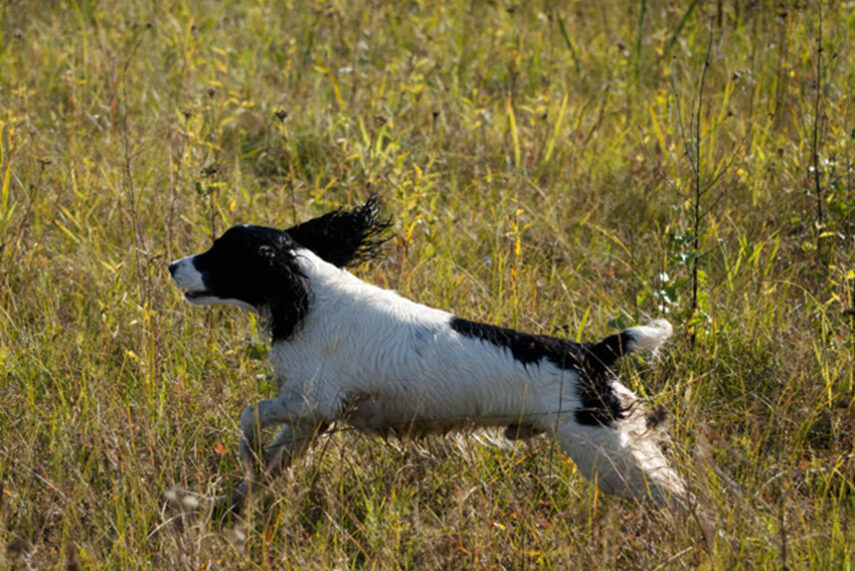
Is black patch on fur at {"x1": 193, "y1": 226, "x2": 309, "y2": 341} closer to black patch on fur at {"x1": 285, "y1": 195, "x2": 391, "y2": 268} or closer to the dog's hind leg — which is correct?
black patch on fur at {"x1": 285, "y1": 195, "x2": 391, "y2": 268}

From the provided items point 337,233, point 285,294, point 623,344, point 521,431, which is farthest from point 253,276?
point 623,344

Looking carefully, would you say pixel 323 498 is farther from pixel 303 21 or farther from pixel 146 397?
pixel 303 21

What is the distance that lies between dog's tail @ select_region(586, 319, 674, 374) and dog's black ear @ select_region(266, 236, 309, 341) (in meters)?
0.94

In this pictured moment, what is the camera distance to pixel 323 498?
10.4 ft

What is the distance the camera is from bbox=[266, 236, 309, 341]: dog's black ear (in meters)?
3.29

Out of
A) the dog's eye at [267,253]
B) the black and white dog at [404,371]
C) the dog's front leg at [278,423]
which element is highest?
the dog's eye at [267,253]

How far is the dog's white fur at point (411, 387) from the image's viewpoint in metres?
3.02

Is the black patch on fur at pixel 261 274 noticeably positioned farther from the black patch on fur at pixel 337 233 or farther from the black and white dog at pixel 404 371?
the black patch on fur at pixel 337 233

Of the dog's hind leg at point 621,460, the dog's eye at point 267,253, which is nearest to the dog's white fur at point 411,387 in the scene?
the dog's hind leg at point 621,460

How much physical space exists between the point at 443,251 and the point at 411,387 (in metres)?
1.52

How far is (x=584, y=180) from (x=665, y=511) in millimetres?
2835

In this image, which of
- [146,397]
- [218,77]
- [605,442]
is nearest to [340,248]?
[146,397]

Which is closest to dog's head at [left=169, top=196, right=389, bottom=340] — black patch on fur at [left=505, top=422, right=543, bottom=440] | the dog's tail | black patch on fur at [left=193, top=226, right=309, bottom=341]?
black patch on fur at [left=193, top=226, right=309, bottom=341]

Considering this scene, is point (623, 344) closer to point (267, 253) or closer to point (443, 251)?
point (267, 253)
